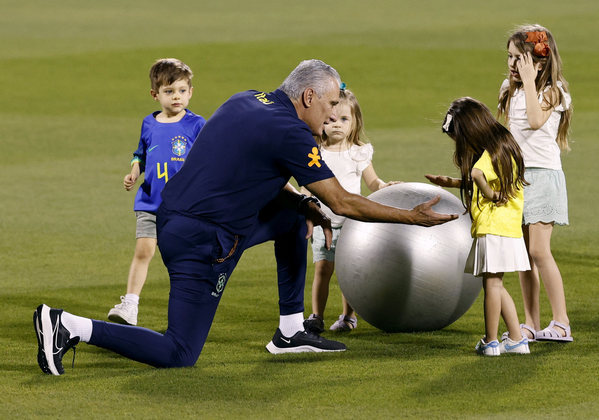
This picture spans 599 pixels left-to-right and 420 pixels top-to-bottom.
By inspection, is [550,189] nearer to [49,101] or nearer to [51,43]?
[49,101]

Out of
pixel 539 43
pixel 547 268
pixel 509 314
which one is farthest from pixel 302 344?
pixel 539 43

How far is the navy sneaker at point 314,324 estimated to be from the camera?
764 cm

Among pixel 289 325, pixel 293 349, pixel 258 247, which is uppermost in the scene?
pixel 289 325

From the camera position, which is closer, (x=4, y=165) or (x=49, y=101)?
(x=4, y=165)

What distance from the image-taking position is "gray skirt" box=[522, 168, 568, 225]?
7348mm

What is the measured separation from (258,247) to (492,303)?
531 cm

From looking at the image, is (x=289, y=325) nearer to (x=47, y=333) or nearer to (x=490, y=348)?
(x=490, y=348)

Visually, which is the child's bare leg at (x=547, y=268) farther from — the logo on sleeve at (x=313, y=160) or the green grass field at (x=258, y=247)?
the logo on sleeve at (x=313, y=160)

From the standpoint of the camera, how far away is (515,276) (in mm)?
10039

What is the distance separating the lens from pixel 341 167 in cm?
821

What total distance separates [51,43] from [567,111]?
107 feet

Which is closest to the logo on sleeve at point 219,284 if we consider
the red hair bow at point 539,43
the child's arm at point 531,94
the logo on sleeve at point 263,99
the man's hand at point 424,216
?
the logo on sleeve at point 263,99

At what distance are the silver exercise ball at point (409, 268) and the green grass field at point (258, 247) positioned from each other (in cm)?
20

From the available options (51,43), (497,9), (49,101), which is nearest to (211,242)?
(49,101)
